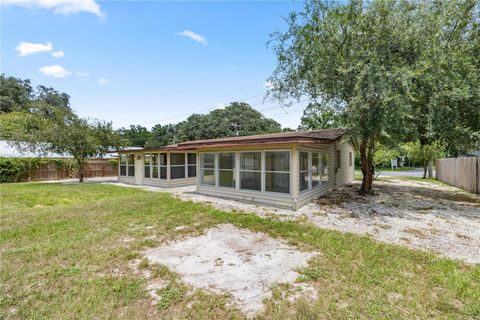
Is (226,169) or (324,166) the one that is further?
(324,166)

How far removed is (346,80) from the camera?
712 cm

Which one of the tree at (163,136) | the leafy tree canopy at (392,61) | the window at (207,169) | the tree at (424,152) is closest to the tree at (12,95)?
the tree at (163,136)

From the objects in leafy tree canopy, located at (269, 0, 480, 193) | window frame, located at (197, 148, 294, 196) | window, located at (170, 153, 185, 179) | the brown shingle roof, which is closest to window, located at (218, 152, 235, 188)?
window frame, located at (197, 148, 294, 196)

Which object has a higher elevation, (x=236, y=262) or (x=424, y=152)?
(x=424, y=152)

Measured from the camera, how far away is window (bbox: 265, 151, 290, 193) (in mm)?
7309

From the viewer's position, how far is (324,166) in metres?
9.66

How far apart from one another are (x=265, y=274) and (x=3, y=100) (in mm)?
47742

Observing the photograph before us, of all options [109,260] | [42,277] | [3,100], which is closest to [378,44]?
[109,260]

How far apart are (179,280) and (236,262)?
0.94 m

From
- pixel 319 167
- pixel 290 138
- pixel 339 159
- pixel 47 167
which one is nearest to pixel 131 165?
pixel 47 167

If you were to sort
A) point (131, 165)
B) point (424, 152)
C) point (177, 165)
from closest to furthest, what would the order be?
point (177, 165), point (131, 165), point (424, 152)

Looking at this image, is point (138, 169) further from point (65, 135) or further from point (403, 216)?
point (403, 216)

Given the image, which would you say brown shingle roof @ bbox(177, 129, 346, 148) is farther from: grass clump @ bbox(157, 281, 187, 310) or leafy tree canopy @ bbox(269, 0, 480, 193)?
grass clump @ bbox(157, 281, 187, 310)

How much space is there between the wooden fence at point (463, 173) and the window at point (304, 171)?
766 cm
